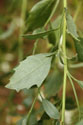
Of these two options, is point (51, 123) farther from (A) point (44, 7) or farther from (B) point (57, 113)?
(A) point (44, 7)

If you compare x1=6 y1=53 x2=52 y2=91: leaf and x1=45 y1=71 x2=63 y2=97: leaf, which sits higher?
x1=6 y1=53 x2=52 y2=91: leaf

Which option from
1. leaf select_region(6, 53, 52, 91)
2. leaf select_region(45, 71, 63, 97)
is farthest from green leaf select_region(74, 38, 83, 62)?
leaf select_region(45, 71, 63, 97)

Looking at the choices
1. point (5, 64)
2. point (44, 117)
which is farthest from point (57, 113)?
point (5, 64)

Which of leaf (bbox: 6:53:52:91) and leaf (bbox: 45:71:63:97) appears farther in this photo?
leaf (bbox: 45:71:63:97)

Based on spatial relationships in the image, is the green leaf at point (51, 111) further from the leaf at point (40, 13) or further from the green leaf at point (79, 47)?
the leaf at point (40, 13)

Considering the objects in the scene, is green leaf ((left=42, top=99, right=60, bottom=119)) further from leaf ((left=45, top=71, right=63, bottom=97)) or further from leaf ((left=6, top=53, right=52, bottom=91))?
leaf ((left=45, top=71, right=63, bottom=97))

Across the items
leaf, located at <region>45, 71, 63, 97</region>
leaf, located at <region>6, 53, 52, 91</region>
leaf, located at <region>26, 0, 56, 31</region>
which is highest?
leaf, located at <region>26, 0, 56, 31</region>
